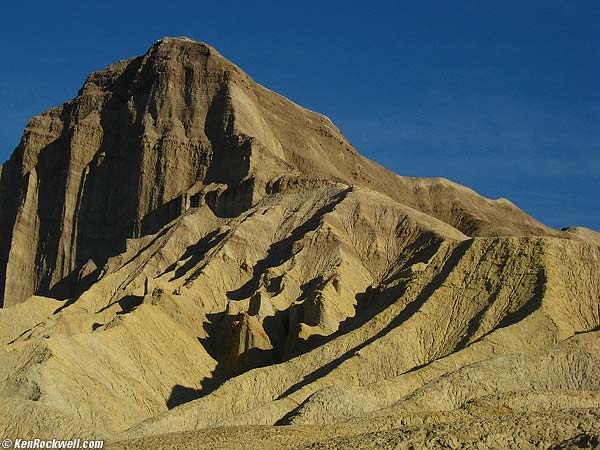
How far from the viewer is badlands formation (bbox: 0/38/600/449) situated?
5047cm

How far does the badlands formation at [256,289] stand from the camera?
50.5 m

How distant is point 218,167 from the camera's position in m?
108

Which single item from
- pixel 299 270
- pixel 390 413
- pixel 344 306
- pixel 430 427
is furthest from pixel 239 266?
pixel 430 427

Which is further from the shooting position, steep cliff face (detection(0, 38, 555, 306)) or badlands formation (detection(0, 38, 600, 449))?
steep cliff face (detection(0, 38, 555, 306))

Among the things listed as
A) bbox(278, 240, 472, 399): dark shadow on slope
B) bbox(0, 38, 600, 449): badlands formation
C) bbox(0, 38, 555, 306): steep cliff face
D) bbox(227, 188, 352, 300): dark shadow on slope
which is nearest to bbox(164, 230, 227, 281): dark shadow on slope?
bbox(0, 38, 600, 449): badlands formation

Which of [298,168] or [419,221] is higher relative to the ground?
[298,168]

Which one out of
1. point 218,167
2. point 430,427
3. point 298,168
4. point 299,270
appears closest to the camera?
point 430,427

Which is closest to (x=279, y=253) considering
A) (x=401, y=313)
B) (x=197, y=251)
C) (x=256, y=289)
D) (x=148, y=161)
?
(x=197, y=251)

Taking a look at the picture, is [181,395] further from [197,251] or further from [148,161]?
[148,161]

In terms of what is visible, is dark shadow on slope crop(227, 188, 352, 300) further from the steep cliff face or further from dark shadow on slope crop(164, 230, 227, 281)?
the steep cliff face

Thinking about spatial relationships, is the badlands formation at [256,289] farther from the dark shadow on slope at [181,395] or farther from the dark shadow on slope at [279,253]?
the dark shadow on slope at [279,253]

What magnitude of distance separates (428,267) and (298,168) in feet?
129

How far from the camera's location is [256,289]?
86.9 metres

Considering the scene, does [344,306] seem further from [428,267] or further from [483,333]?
[483,333]
